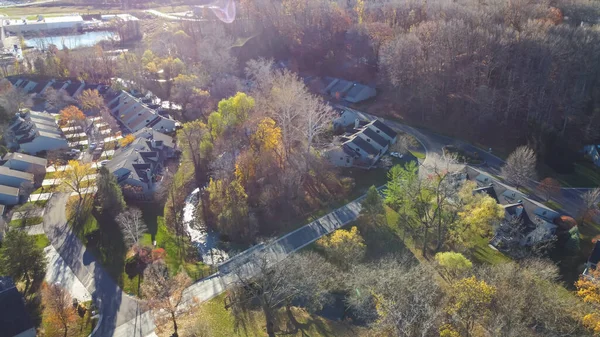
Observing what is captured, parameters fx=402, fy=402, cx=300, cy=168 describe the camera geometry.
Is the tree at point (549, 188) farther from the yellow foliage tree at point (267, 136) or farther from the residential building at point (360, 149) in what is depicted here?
the yellow foliage tree at point (267, 136)

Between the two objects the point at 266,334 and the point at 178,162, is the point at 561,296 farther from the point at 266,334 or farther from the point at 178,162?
the point at 178,162

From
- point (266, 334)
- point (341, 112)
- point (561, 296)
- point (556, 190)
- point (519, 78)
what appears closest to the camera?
point (266, 334)

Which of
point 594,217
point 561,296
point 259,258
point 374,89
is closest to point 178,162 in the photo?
point 259,258

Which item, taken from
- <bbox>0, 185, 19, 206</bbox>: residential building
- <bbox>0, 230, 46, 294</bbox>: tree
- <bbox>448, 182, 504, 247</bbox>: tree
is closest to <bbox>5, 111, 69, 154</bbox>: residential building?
<bbox>0, 185, 19, 206</bbox>: residential building

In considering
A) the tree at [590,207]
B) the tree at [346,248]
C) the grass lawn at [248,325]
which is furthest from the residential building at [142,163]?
the tree at [590,207]

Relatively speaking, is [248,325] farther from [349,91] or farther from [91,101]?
[91,101]

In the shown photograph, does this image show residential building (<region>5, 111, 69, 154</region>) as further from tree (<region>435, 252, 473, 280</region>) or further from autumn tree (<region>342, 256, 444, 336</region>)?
tree (<region>435, 252, 473, 280</region>)
